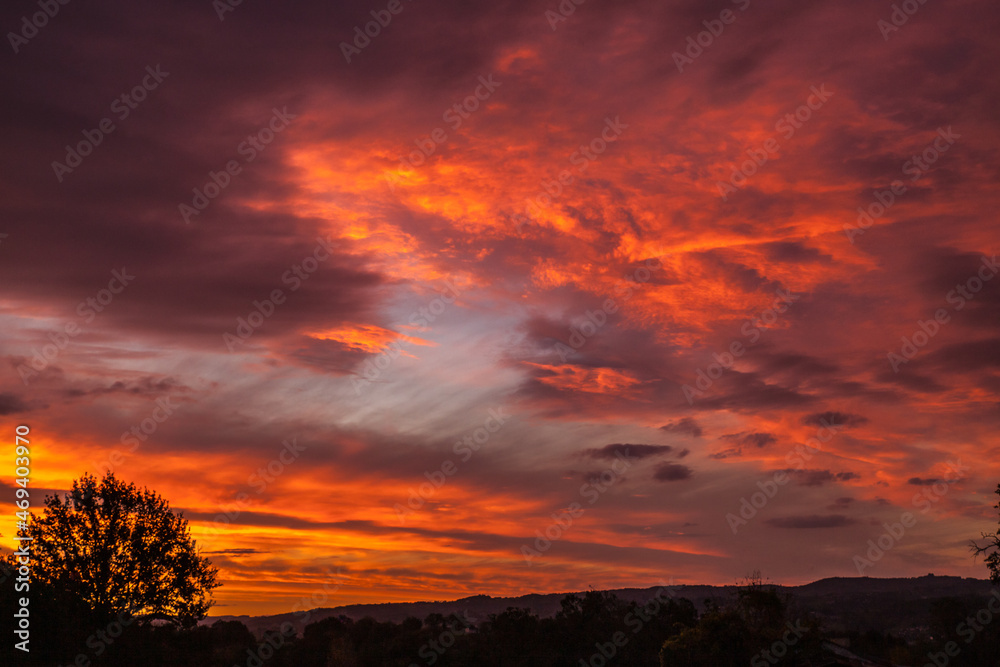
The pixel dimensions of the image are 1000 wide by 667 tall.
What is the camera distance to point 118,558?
172 feet

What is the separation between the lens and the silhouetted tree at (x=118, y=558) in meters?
50.9

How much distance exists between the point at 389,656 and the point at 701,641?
57.9 meters

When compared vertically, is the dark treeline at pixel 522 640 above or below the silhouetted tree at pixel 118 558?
below

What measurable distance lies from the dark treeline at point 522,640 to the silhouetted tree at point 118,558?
1.34m

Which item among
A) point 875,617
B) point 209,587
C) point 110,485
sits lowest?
point 875,617

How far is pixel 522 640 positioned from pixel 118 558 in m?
67.9

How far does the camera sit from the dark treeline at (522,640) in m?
48.6

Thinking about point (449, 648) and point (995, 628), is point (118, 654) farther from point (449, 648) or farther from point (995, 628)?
point (995, 628)

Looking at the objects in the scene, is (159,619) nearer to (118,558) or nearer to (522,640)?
(118,558)

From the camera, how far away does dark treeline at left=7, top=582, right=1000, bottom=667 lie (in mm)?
48594

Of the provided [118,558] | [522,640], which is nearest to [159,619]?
[118,558]

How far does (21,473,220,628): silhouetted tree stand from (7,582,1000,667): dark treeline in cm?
134

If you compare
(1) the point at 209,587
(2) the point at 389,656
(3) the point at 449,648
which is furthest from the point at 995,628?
(1) the point at 209,587

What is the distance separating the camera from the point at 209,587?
177 feet
